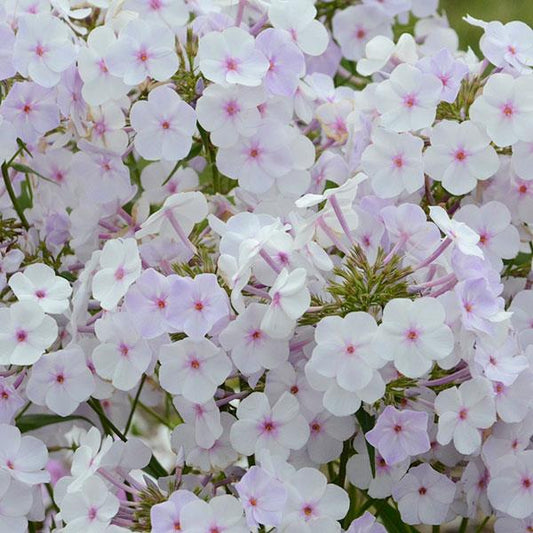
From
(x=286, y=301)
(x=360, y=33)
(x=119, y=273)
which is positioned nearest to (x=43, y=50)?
(x=119, y=273)

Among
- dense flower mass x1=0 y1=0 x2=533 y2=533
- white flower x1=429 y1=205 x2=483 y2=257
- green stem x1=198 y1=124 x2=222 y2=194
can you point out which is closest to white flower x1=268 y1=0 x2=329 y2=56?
dense flower mass x1=0 y1=0 x2=533 y2=533

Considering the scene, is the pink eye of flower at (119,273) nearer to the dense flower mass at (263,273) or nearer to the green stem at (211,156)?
the dense flower mass at (263,273)

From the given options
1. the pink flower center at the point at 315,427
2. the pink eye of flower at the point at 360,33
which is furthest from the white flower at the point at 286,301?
the pink eye of flower at the point at 360,33

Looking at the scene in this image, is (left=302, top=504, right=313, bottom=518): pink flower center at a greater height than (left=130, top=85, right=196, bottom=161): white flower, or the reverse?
(left=130, top=85, right=196, bottom=161): white flower

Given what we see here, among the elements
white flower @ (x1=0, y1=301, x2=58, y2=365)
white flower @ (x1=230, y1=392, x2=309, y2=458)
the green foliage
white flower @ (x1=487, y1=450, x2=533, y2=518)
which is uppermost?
the green foliage

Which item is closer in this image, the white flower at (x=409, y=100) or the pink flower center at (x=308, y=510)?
the pink flower center at (x=308, y=510)

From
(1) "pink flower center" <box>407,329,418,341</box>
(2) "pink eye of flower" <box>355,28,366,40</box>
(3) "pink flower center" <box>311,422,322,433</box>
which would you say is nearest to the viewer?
(1) "pink flower center" <box>407,329,418,341</box>

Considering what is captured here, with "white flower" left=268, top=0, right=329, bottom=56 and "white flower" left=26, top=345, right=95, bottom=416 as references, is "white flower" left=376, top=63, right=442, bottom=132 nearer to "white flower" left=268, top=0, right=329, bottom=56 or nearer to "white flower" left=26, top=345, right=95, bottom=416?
"white flower" left=268, top=0, right=329, bottom=56

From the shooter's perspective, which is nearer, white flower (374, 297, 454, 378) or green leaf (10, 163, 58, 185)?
white flower (374, 297, 454, 378)

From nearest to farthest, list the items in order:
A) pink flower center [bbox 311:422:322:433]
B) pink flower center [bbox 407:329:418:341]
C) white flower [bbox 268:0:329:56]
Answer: pink flower center [bbox 407:329:418:341], pink flower center [bbox 311:422:322:433], white flower [bbox 268:0:329:56]
